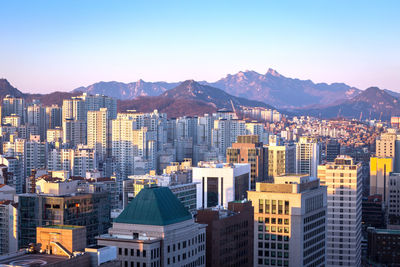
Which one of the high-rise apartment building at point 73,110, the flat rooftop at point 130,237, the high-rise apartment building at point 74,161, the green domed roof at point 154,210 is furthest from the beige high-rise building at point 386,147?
the flat rooftop at point 130,237

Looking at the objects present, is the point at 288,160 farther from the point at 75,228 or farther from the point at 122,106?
the point at 122,106

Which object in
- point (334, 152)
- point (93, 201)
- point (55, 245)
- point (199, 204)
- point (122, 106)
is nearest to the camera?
point (55, 245)

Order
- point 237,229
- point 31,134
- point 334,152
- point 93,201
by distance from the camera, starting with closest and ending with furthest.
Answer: point 237,229 → point 93,201 → point 31,134 → point 334,152

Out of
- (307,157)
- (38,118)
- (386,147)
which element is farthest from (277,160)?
(38,118)

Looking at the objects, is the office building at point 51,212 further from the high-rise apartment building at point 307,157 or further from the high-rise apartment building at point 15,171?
the high-rise apartment building at point 307,157

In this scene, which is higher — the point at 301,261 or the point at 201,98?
Answer: the point at 201,98

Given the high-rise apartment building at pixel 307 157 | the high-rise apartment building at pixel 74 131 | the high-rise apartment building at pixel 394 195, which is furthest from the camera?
the high-rise apartment building at pixel 74 131

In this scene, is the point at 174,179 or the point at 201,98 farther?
the point at 201,98

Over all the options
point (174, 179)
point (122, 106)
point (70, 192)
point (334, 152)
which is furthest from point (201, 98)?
point (70, 192)
